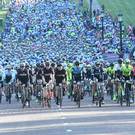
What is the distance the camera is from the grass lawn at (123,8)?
9597cm

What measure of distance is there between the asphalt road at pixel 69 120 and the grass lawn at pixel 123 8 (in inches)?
2318

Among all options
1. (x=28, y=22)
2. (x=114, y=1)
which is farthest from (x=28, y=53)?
(x=114, y=1)

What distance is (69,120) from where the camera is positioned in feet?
93.6

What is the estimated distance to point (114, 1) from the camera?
108312 mm

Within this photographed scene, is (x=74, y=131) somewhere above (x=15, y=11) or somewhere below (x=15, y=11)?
below

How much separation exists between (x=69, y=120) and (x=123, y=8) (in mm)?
74434

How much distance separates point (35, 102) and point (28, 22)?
5371cm

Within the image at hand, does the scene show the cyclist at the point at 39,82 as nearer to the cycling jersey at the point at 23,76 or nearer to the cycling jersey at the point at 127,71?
the cycling jersey at the point at 23,76

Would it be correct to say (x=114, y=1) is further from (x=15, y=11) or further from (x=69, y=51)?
(x=69, y=51)

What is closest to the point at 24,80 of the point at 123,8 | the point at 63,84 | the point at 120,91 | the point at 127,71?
the point at 63,84

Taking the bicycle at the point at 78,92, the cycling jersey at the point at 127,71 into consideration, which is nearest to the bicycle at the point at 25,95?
the bicycle at the point at 78,92

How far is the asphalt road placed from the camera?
24859 millimetres

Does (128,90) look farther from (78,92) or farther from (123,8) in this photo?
(123,8)

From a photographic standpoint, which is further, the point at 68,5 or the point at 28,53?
the point at 68,5
